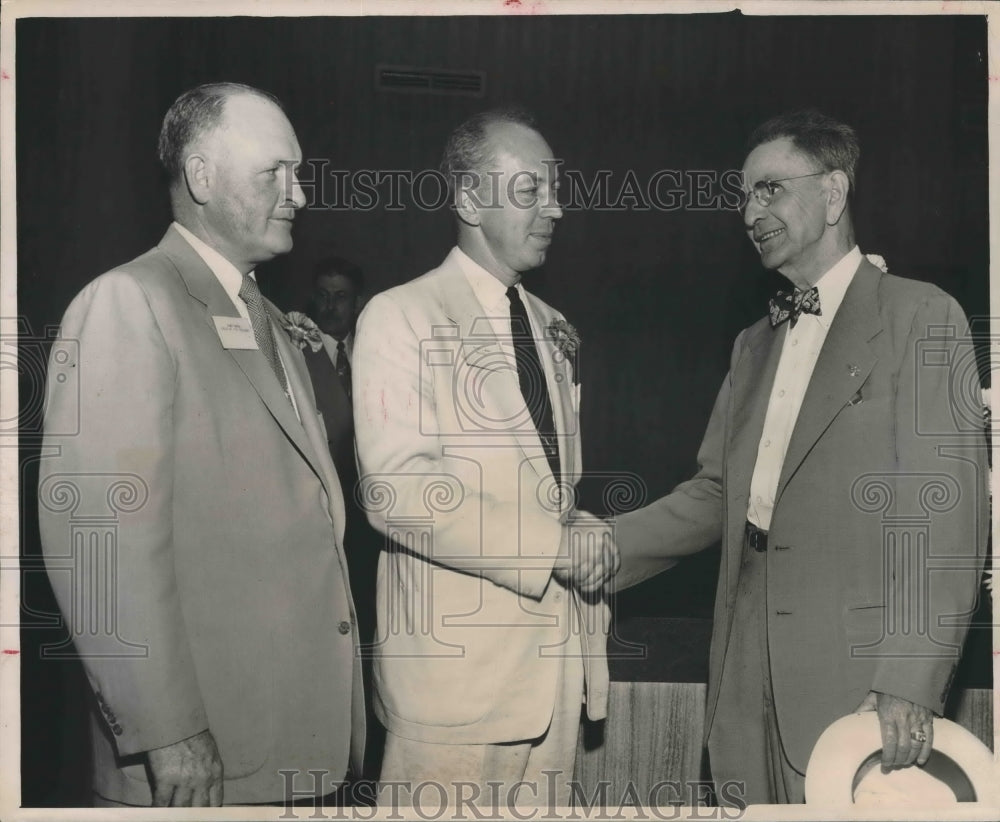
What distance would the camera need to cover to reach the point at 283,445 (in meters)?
3.30

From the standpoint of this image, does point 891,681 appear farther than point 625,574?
No

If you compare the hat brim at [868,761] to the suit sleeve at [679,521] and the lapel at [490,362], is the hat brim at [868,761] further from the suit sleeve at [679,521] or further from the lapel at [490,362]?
the lapel at [490,362]

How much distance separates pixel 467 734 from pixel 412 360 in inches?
44.6

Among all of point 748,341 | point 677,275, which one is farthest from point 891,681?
point 677,275

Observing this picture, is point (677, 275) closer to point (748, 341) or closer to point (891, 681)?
point (748, 341)

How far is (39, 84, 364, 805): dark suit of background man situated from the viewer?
319 cm

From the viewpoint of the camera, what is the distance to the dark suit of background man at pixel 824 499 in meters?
3.39

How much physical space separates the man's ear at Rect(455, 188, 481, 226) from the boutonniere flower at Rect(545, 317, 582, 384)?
0.40 m

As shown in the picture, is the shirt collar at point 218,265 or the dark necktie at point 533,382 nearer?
the shirt collar at point 218,265

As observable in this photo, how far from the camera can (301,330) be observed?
352 centimetres

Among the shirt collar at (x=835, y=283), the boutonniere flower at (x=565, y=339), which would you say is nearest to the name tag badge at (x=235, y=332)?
the boutonniere flower at (x=565, y=339)

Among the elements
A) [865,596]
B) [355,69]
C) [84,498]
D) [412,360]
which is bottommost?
[865,596]

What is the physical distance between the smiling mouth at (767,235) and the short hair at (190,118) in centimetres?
153

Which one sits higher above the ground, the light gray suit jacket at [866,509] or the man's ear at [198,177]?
the man's ear at [198,177]
